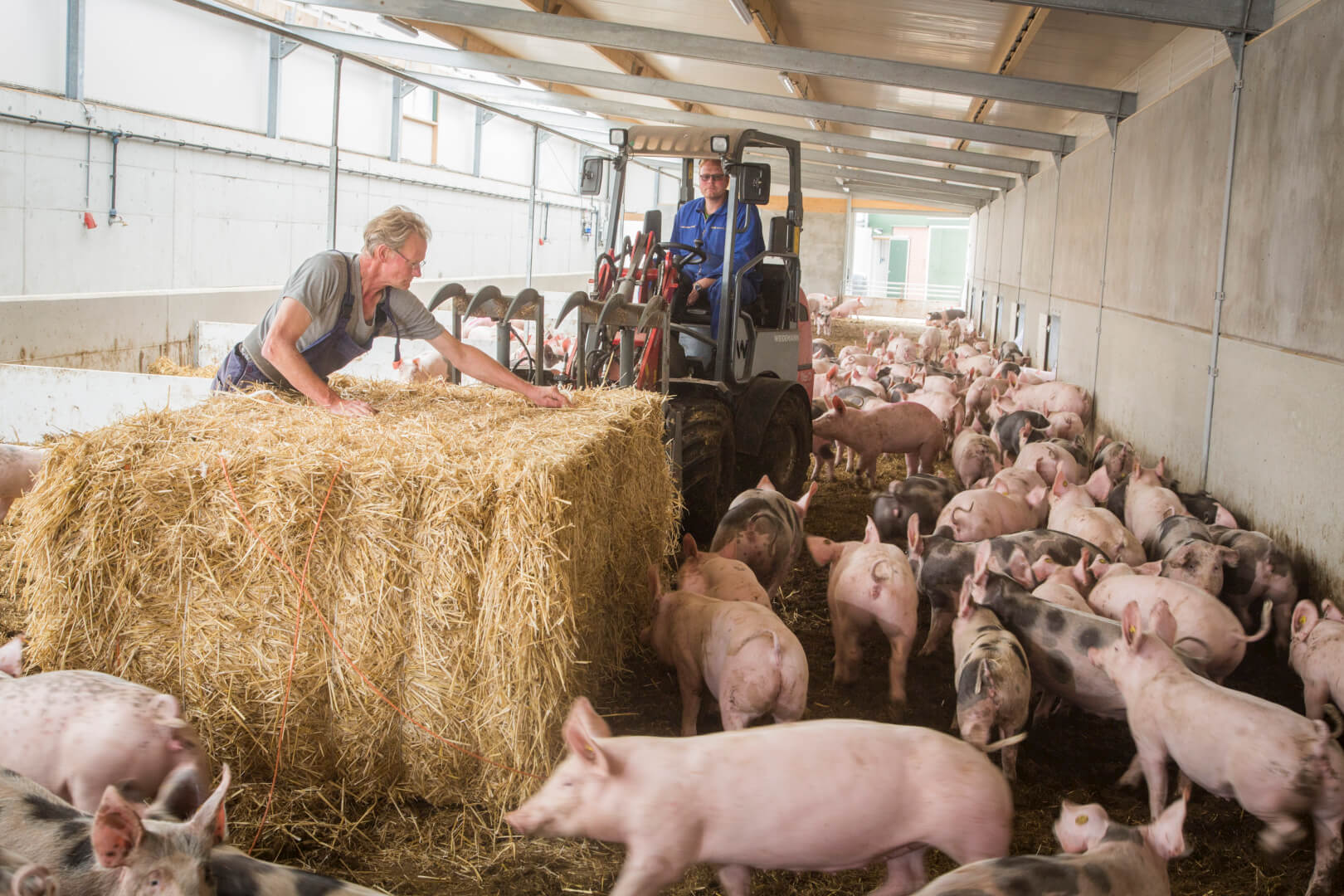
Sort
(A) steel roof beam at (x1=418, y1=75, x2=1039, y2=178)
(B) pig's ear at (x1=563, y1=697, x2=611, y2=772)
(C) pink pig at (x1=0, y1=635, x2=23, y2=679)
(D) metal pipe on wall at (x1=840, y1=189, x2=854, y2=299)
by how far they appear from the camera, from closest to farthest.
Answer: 1. (B) pig's ear at (x1=563, y1=697, x2=611, y2=772)
2. (C) pink pig at (x1=0, y1=635, x2=23, y2=679)
3. (A) steel roof beam at (x1=418, y1=75, x2=1039, y2=178)
4. (D) metal pipe on wall at (x1=840, y1=189, x2=854, y2=299)

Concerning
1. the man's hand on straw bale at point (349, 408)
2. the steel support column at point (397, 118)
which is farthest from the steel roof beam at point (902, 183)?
the man's hand on straw bale at point (349, 408)

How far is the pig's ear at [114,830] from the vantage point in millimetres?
1938

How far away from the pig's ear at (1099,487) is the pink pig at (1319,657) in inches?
86.6

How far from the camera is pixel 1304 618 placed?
4.35 meters

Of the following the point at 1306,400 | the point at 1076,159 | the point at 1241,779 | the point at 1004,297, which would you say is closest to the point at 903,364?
the point at 1076,159

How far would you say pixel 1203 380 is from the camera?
694 cm

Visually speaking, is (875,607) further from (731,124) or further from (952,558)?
(731,124)

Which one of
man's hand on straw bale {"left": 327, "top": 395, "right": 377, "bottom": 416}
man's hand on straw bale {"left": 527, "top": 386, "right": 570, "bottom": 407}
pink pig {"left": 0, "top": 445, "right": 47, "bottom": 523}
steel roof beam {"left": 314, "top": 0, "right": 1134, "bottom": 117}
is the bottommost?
pink pig {"left": 0, "top": 445, "right": 47, "bottom": 523}

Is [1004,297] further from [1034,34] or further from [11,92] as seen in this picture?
[11,92]

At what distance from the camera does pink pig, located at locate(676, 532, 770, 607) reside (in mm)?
4305

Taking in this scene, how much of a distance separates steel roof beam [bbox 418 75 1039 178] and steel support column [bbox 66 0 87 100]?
12.8ft

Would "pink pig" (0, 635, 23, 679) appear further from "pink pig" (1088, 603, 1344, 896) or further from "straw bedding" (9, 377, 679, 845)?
"pink pig" (1088, 603, 1344, 896)

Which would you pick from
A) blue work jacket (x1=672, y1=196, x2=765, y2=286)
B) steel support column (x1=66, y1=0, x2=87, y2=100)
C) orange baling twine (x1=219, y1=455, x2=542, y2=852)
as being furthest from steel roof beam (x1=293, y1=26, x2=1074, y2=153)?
orange baling twine (x1=219, y1=455, x2=542, y2=852)

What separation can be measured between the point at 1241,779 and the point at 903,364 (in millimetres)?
10478
